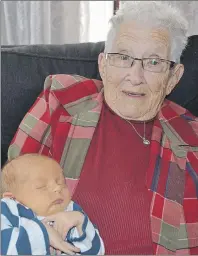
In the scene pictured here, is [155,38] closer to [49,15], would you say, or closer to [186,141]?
[186,141]

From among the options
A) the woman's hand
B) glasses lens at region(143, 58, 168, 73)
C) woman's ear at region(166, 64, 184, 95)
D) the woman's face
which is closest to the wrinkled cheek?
the woman's face

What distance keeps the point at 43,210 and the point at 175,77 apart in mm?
803

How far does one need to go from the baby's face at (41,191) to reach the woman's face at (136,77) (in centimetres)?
51

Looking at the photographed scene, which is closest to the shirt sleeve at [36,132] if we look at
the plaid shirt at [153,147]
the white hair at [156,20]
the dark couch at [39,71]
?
the plaid shirt at [153,147]

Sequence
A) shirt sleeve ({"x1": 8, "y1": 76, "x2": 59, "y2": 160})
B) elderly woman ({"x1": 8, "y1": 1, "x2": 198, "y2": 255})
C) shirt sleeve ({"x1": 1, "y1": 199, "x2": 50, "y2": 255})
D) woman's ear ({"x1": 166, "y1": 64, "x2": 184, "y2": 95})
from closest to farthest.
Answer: shirt sleeve ({"x1": 1, "y1": 199, "x2": 50, "y2": 255})
elderly woman ({"x1": 8, "y1": 1, "x2": 198, "y2": 255})
shirt sleeve ({"x1": 8, "y1": 76, "x2": 59, "y2": 160})
woman's ear ({"x1": 166, "y1": 64, "x2": 184, "y2": 95})

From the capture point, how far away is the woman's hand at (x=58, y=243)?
119 cm

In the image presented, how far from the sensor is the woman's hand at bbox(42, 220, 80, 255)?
3.91 ft

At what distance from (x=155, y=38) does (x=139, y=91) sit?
0.64ft

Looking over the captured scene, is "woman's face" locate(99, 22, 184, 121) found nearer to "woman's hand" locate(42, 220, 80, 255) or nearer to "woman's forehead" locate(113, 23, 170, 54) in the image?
"woman's forehead" locate(113, 23, 170, 54)

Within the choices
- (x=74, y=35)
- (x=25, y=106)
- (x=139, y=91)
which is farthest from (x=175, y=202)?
(x=74, y=35)

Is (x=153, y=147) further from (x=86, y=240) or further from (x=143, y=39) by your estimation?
(x=86, y=240)

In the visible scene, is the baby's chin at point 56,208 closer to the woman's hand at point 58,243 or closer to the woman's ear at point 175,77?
the woman's hand at point 58,243

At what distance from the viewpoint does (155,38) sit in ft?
5.36

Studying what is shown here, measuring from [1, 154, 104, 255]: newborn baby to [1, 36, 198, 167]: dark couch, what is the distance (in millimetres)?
577
